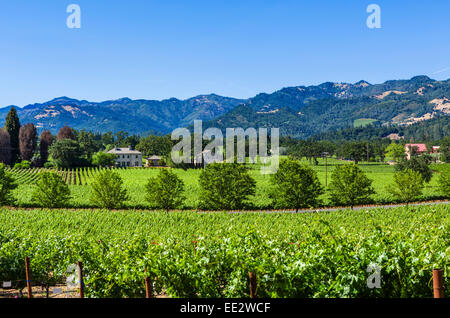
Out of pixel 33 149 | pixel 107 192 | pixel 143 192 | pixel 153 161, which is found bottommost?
pixel 143 192

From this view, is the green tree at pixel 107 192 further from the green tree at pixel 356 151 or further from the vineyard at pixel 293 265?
the green tree at pixel 356 151

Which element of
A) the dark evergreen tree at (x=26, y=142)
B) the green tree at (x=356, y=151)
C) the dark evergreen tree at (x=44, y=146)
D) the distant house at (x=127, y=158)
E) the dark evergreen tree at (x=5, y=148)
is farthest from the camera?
the green tree at (x=356, y=151)

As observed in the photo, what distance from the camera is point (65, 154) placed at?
337 feet

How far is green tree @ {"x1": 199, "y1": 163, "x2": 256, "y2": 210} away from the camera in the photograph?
47719 millimetres

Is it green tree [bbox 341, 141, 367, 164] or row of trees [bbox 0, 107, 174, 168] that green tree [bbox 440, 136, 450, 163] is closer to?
green tree [bbox 341, 141, 367, 164]

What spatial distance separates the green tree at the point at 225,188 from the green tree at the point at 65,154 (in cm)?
6905

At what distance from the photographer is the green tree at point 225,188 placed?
47.7m

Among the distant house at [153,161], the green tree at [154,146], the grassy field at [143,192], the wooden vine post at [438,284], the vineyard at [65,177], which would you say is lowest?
the grassy field at [143,192]

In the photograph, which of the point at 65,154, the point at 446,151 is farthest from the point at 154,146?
the point at 446,151

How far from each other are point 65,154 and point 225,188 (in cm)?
7245

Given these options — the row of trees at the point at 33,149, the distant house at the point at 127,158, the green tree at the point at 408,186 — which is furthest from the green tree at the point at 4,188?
the distant house at the point at 127,158

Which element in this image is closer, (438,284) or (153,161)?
(438,284)

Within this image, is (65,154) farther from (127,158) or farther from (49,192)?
(49,192)

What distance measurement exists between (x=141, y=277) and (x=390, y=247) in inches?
234
